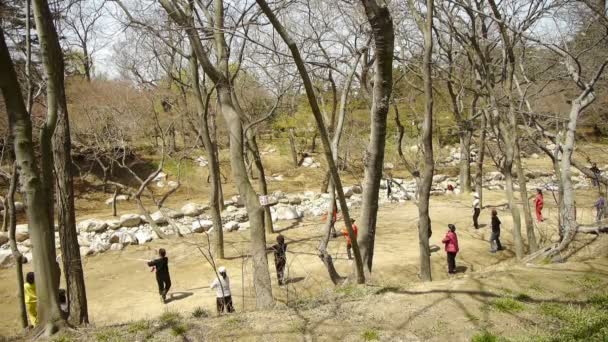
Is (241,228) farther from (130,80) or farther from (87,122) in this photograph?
(130,80)

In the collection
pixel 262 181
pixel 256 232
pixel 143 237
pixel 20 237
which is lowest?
pixel 143 237

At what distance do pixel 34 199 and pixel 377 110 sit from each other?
375cm

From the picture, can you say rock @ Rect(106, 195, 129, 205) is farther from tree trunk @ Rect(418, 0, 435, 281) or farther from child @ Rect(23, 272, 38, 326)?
tree trunk @ Rect(418, 0, 435, 281)

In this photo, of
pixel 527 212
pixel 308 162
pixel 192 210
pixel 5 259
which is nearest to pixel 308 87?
pixel 527 212

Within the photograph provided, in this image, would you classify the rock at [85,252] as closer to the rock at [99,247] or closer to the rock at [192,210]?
the rock at [99,247]

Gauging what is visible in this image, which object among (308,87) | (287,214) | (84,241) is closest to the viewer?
(308,87)

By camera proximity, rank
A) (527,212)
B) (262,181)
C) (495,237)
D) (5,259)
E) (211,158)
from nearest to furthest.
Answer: (527,212), (495,237), (211,158), (5,259), (262,181)

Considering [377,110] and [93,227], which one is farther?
[93,227]

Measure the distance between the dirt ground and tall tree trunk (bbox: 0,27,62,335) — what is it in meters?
2.68

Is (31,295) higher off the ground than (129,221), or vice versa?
(129,221)

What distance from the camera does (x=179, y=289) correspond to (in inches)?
418

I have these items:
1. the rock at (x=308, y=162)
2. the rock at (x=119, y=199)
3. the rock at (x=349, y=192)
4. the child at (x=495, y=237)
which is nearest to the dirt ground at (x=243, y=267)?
the child at (x=495, y=237)

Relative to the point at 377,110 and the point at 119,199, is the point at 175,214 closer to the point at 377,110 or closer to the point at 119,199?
the point at 119,199

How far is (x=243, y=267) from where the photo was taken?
10.5 m
